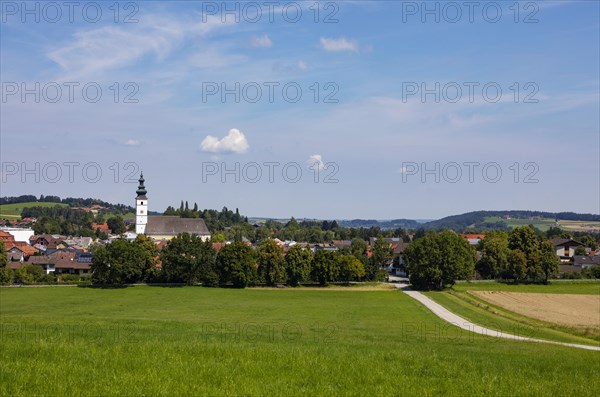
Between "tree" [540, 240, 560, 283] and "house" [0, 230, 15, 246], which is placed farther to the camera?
"house" [0, 230, 15, 246]

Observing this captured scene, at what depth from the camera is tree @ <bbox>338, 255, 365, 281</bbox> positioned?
316 ft

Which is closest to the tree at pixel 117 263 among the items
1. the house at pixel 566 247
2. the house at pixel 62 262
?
the house at pixel 62 262

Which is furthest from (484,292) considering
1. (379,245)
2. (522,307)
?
(379,245)

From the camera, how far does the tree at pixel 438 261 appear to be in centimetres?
8769

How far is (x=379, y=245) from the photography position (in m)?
125

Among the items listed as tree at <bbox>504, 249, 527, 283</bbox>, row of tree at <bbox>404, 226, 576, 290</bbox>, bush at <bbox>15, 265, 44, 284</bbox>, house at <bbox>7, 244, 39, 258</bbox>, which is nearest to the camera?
row of tree at <bbox>404, 226, 576, 290</bbox>

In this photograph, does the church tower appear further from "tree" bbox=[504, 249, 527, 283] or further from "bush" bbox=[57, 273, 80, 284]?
"tree" bbox=[504, 249, 527, 283]

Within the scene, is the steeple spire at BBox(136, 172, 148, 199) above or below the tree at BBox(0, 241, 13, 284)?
above

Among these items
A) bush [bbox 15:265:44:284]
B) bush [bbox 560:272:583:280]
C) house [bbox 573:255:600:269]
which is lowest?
bush [bbox 560:272:583:280]

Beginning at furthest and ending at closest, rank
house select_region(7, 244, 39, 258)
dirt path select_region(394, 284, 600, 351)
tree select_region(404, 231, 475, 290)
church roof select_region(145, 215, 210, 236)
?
church roof select_region(145, 215, 210, 236)
house select_region(7, 244, 39, 258)
tree select_region(404, 231, 475, 290)
dirt path select_region(394, 284, 600, 351)

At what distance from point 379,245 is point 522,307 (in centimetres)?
5686

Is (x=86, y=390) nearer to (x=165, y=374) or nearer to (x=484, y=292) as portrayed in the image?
(x=165, y=374)

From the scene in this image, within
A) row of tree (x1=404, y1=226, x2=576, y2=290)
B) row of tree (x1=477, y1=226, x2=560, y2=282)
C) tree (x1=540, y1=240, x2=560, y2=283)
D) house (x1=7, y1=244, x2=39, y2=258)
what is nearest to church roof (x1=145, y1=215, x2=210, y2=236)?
house (x1=7, y1=244, x2=39, y2=258)

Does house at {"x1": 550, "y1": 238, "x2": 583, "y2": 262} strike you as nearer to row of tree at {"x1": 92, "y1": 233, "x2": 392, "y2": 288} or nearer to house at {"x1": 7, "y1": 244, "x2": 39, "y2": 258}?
row of tree at {"x1": 92, "y1": 233, "x2": 392, "y2": 288}
